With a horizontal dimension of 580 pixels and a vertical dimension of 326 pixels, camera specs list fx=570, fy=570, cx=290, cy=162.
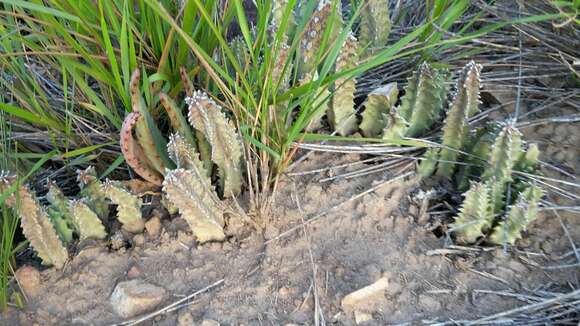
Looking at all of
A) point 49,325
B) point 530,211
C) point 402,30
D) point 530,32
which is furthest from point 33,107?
Answer: point 530,32

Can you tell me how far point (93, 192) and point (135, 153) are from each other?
147 mm

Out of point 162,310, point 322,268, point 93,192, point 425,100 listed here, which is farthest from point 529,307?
point 93,192

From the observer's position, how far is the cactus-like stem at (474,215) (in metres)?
1.16

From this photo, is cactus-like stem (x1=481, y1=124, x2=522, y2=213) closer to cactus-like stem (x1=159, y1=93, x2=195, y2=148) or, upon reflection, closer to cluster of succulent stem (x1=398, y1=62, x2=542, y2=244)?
cluster of succulent stem (x1=398, y1=62, x2=542, y2=244)

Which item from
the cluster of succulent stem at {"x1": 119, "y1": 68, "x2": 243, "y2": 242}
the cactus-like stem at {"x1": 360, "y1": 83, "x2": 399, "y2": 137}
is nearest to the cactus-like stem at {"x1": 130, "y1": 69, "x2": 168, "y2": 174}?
the cluster of succulent stem at {"x1": 119, "y1": 68, "x2": 243, "y2": 242}

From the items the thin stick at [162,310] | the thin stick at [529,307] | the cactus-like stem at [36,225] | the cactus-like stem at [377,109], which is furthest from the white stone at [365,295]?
the cactus-like stem at [36,225]

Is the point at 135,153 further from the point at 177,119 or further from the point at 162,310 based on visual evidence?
the point at 162,310

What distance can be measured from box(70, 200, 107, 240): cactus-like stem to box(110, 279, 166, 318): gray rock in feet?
0.50

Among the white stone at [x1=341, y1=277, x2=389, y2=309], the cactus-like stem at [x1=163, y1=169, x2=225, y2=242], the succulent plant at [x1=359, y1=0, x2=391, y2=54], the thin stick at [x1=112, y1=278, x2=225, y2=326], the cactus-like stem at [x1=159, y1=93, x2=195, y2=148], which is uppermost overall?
the succulent plant at [x1=359, y1=0, x2=391, y2=54]

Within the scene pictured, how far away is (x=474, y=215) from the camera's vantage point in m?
1.19

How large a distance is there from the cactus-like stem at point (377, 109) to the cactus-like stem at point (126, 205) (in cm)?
57

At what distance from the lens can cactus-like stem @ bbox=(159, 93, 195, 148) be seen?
3.98ft

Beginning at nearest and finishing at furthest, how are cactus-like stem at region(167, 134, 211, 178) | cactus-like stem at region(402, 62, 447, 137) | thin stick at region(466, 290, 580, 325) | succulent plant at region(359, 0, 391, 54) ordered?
1. thin stick at region(466, 290, 580, 325)
2. cactus-like stem at region(167, 134, 211, 178)
3. cactus-like stem at region(402, 62, 447, 137)
4. succulent plant at region(359, 0, 391, 54)

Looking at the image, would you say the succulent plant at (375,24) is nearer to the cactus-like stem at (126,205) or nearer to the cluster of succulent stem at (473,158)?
the cluster of succulent stem at (473,158)
